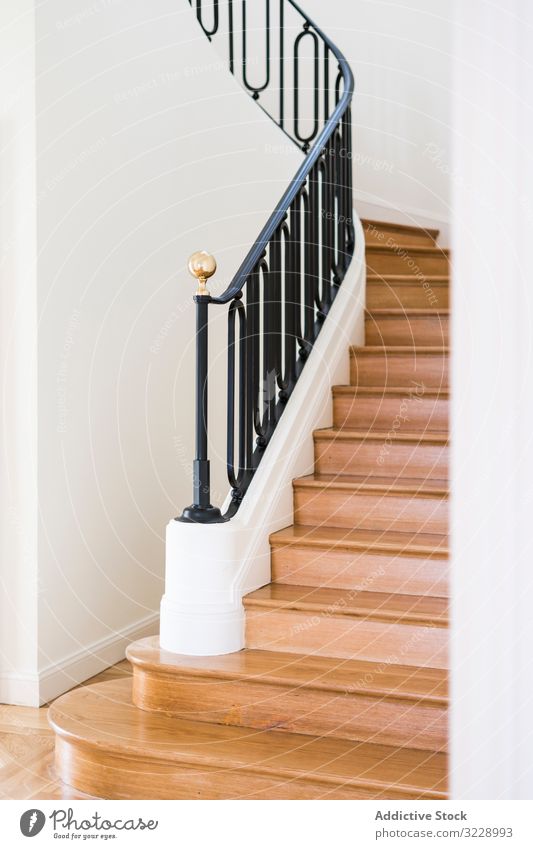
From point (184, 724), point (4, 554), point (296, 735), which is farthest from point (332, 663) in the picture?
point (4, 554)

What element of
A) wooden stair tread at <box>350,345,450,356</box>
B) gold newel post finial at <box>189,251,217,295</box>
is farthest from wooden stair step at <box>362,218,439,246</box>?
gold newel post finial at <box>189,251,217,295</box>

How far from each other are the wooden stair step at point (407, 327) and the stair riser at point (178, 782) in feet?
6.80

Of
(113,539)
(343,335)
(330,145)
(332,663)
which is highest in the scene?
(330,145)

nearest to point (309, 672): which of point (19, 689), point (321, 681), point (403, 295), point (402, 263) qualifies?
point (321, 681)

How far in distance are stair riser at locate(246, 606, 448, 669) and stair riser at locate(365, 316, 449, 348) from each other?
5.04ft

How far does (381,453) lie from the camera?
2982 mm

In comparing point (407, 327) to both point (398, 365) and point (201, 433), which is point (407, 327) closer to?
point (398, 365)

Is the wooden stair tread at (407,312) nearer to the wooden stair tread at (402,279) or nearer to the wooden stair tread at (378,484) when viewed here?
the wooden stair tread at (402,279)

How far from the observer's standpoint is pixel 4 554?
9.30 feet

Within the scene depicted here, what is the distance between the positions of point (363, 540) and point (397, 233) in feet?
8.50

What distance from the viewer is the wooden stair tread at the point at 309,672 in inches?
81.9

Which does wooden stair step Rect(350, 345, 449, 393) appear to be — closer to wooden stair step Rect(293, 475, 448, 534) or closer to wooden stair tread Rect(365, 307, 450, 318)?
wooden stair tread Rect(365, 307, 450, 318)

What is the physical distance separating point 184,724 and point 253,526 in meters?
0.59

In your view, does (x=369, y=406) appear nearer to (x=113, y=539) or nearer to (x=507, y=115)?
(x=113, y=539)
